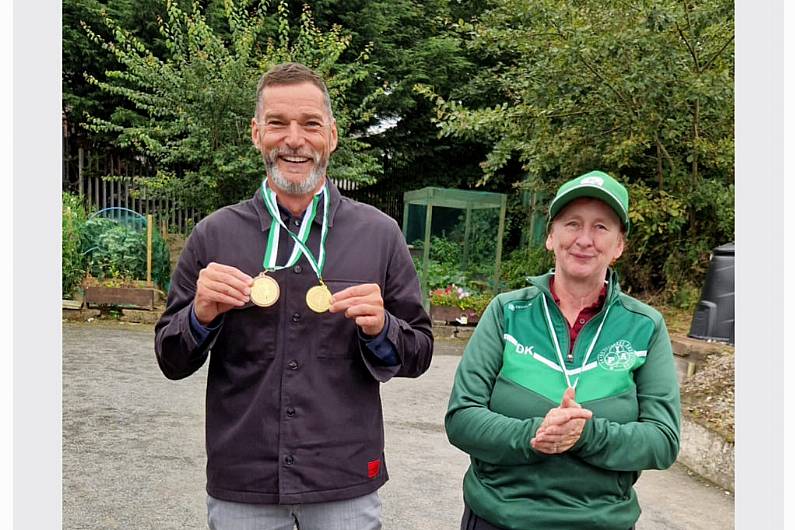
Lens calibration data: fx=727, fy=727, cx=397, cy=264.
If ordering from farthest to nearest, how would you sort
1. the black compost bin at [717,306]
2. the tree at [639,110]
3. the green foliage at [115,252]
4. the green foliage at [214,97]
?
the green foliage at [214,97] < the green foliage at [115,252] < the tree at [639,110] < the black compost bin at [717,306]

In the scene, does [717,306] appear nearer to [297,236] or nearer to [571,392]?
[571,392]

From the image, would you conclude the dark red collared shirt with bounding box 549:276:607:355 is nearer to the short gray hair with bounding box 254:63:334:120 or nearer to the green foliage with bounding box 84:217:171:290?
the short gray hair with bounding box 254:63:334:120

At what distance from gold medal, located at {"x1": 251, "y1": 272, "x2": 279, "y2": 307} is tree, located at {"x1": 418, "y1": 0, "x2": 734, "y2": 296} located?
7712mm

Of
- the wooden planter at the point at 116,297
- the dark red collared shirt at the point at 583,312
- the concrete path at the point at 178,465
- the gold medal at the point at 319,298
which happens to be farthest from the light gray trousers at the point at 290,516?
the wooden planter at the point at 116,297

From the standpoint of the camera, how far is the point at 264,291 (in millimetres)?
2045

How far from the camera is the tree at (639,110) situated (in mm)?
8828

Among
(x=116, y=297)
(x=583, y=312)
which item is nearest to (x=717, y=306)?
(x=583, y=312)

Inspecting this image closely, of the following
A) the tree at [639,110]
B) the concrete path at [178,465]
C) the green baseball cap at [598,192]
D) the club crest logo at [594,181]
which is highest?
the tree at [639,110]

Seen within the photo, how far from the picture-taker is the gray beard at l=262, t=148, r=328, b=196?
220 cm

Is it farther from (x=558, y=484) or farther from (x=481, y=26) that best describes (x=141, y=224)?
(x=558, y=484)

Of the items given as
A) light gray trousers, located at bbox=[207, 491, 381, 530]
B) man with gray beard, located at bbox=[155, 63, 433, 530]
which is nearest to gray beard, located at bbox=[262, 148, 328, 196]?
man with gray beard, located at bbox=[155, 63, 433, 530]

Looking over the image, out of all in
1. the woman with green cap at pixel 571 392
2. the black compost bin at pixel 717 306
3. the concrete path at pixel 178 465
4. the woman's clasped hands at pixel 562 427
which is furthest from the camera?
the black compost bin at pixel 717 306

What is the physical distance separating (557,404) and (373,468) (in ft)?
1.93

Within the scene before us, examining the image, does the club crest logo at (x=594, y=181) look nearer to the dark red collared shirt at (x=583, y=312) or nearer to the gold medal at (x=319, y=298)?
the dark red collared shirt at (x=583, y=312)
